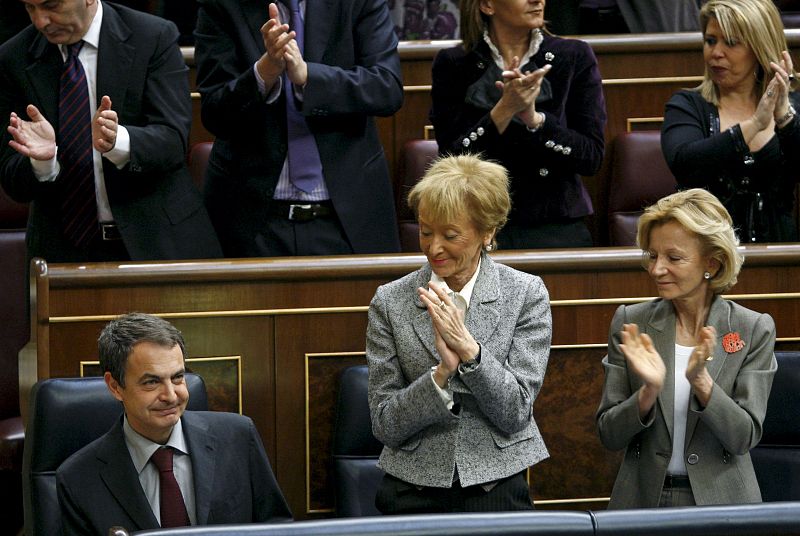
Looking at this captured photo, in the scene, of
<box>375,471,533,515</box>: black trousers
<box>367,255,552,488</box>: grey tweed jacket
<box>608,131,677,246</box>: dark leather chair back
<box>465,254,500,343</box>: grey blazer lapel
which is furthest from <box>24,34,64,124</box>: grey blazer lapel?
<box>608,131,677,246</box>: dark leather chair back

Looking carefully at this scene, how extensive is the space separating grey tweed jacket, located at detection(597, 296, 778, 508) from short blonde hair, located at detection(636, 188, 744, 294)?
0.25 feet

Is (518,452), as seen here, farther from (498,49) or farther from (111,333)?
(498,49)

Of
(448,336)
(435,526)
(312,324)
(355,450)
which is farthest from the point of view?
(312,324)

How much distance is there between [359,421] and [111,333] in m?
0.66

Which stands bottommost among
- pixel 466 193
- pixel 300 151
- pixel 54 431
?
pixel 54 431

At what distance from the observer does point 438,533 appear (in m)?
1.83

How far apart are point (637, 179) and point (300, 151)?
128 cm

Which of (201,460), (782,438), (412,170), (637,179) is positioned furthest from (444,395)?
(637,179)

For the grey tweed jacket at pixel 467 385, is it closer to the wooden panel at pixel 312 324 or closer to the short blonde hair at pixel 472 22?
the wooden panel at pixel 312 324

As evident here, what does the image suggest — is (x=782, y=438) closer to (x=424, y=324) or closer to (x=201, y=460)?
(x=424, y=324)

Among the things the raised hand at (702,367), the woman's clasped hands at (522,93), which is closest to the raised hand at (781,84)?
the woman's clasped hands at (522,93)

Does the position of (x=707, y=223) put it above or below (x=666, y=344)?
above

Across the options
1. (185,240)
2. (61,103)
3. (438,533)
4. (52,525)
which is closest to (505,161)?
(185,240)

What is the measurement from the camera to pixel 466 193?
2590 mm
